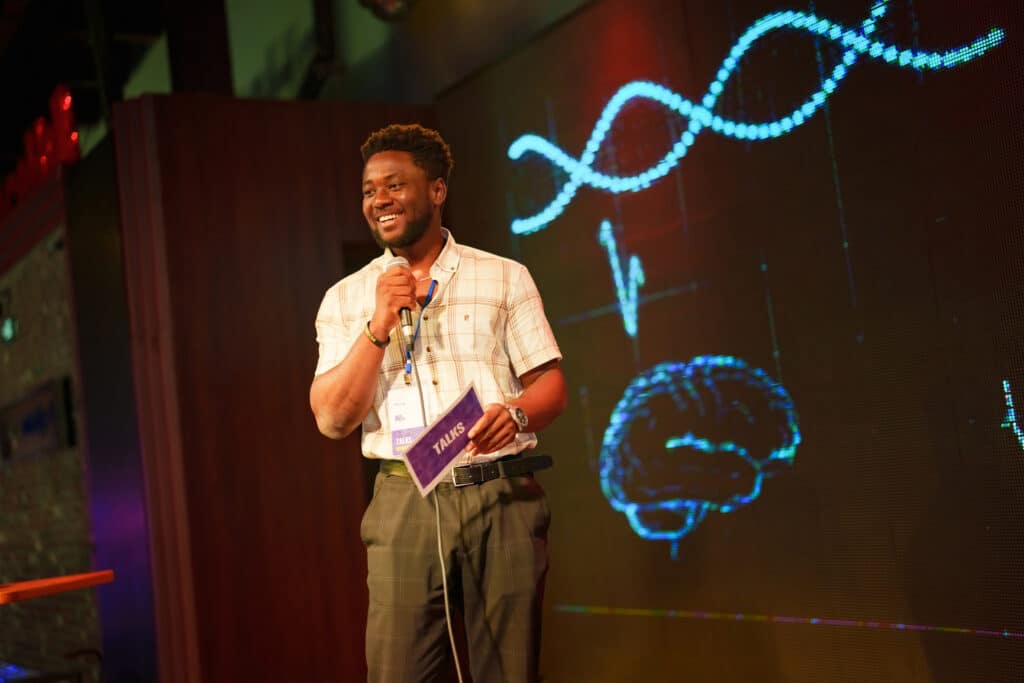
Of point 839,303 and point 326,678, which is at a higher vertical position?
point 839,303

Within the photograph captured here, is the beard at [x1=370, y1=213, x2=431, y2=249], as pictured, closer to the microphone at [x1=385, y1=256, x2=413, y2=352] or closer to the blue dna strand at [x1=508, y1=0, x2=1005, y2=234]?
the microphone at [x1=385, y1=256, x2=413, y2=352]

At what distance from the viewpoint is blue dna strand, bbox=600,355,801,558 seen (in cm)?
345

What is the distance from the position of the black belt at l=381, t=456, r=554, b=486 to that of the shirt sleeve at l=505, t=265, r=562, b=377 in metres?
0.22

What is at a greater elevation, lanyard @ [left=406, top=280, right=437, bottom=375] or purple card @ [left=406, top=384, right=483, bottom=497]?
lanyard @ [left=406, top=280, right=437, bottom=375]

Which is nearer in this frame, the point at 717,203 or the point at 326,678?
the point at 717,203

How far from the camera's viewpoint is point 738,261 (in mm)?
3506

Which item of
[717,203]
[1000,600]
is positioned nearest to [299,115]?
[717,203]

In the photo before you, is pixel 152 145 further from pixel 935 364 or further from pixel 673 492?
pixel 935 364

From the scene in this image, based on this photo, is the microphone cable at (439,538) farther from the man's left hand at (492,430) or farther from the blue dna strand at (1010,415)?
the blue dna strand at (1010,415)

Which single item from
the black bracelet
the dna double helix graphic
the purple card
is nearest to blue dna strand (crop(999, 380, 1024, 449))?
the dna double helix graphic

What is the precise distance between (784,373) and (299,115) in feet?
7.96

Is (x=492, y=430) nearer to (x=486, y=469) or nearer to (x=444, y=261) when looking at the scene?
(x=486, y=469)

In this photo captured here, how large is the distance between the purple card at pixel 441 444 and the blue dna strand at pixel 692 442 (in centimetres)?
166

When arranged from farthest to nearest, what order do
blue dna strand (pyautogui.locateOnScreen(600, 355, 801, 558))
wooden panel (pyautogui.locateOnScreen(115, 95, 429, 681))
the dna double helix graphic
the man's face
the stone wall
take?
the stone wall
wooden panel (pyautogui.locateOnScreen(115, 95, 429, 681))
blue dna strand (pyautogui.locateOnScreen(600, 355, 801, 558))
the dna double helix graphic
the man's face
